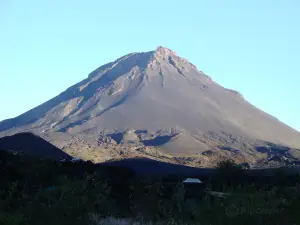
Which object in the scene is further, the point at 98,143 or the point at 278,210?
the point at 98,143

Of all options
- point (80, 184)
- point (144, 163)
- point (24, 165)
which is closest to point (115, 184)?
point (24, 165)

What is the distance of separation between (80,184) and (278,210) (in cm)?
609

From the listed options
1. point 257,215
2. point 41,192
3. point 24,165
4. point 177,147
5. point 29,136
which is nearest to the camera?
point 257,215

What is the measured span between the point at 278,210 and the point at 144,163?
121032 millimetres

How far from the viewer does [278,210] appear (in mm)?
14438

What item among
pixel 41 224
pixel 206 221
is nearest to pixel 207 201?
pixel 206 221

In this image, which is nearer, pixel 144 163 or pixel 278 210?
pixel 278 210

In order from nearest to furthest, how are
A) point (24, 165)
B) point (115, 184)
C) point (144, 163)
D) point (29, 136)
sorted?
point (24, 165), point (115, 184), point (29, 136), point (144, 163)

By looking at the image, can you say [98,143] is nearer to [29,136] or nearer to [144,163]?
[144,163]

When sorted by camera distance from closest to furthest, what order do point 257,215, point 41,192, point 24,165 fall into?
point 257,215
point 41,192
point 24,165

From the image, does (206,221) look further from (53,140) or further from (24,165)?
(53,140)

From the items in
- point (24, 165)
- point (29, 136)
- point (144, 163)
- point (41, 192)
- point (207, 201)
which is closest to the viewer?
point (207, 201)

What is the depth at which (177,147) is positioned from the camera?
187m

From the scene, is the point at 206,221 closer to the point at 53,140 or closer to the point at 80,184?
the point at 80,184
